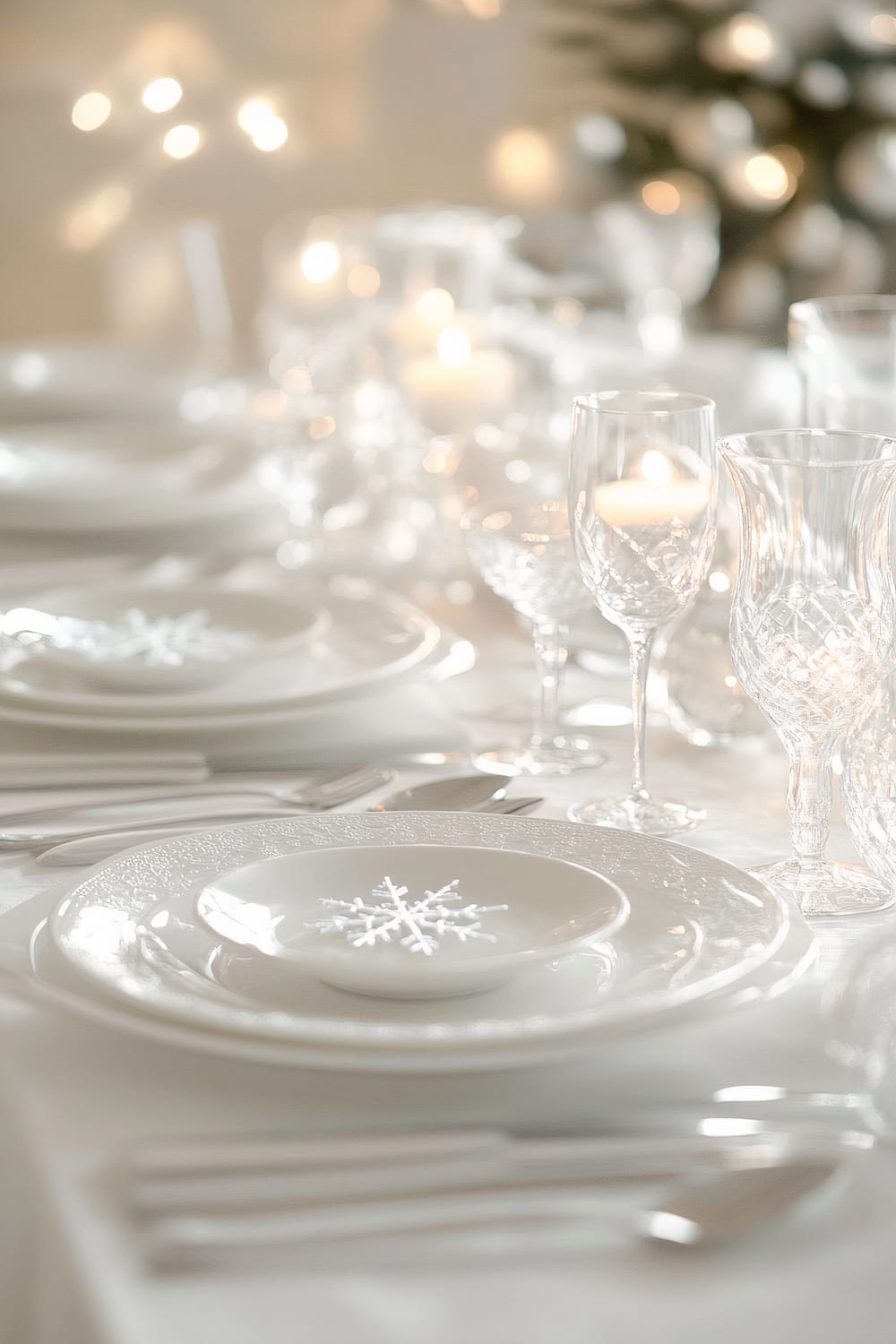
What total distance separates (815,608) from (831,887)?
0.41ft

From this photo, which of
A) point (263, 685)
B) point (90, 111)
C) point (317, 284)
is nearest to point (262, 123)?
point (90, 111)

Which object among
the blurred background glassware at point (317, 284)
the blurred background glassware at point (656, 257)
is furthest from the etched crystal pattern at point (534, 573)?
the blurred background glassware at point (656, 257)

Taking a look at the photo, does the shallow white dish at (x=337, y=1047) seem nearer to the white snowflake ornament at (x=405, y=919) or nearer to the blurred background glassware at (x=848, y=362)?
the white snowflake ornament at (x=405, y=919)

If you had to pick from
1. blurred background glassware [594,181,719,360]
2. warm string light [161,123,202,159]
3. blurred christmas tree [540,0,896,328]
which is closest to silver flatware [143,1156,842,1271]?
blurred background glassware [594,181,719,360]

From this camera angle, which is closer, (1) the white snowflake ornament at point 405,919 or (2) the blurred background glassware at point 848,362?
(1) the white snowflake ornament at point 405,919

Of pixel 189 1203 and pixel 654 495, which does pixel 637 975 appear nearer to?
pixel 189 1203

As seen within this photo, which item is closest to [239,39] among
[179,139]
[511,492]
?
[179,139]

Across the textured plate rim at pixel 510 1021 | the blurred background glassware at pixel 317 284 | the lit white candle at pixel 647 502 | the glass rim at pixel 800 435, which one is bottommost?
the textured plate rim at pixel 510 1021

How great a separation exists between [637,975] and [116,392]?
1773 millimetres

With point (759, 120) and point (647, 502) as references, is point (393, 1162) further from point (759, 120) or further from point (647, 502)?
point (759, 120)

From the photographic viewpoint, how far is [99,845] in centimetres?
75

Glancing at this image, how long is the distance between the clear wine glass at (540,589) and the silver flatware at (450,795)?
80 millimetres

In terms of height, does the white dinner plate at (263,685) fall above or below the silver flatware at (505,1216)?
above

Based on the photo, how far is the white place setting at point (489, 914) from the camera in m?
0.44
